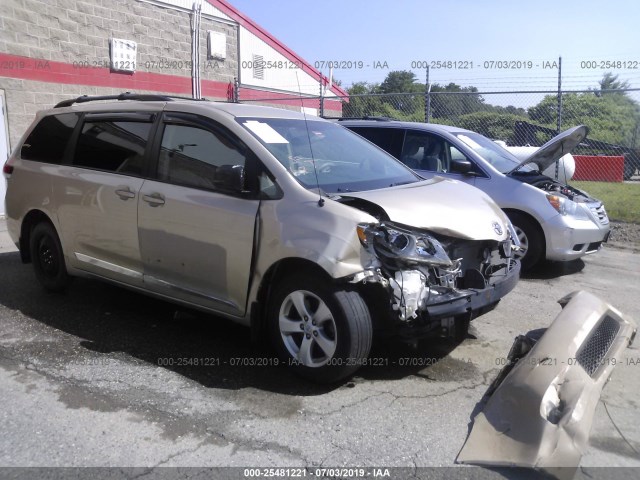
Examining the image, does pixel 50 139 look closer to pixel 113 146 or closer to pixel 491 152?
pixel 113 146

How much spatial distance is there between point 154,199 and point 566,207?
474cm

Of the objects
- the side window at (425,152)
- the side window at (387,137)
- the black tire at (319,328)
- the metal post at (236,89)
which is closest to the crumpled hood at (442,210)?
the black tire at (319,328)

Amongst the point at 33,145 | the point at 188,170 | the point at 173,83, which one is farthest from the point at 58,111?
the point at 173,83

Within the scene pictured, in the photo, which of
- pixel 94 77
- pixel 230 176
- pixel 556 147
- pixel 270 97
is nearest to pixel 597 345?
pixel 230 176

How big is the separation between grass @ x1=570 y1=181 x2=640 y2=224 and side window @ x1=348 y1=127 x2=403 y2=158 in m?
4.97

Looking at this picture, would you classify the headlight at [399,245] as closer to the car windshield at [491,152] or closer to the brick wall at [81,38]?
the car windshield at [491,152]

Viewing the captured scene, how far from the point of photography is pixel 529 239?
6.95 metres

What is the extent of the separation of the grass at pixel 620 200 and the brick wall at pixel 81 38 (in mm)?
9971

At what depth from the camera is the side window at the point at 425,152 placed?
7.59 m

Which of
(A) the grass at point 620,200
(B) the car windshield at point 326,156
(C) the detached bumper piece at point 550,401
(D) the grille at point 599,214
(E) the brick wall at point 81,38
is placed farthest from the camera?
(E) the brick wall at point 81,38

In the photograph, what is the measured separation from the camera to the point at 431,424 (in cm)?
350

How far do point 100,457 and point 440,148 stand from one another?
225 inches

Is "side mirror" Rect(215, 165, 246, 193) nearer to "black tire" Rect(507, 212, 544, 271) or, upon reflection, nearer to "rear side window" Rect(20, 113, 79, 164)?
"rear side window" Rect(20, 113, 79, 164)

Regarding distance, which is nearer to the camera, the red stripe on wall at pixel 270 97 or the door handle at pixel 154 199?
the door handle at pixel 154 199
